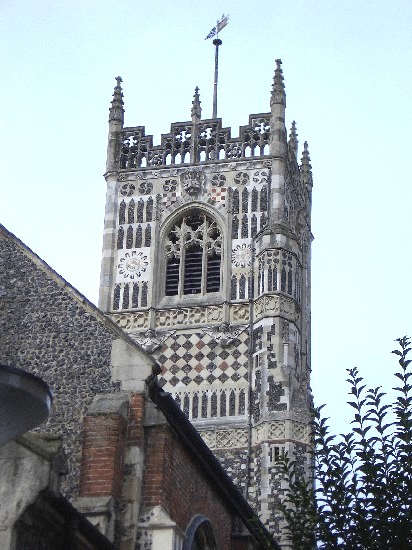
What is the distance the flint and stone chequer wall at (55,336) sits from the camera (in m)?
20.2

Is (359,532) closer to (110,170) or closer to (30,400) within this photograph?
(30,400)

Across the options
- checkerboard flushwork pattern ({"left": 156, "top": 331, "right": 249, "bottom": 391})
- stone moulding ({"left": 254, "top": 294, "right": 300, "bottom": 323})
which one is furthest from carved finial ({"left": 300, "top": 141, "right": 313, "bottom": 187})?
checkerboard flushwork pattern ({"left": 156, "top": 331, "right": 249, "bottom": 391})

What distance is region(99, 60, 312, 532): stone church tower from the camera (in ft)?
134

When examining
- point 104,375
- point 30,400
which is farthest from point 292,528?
point 104,375

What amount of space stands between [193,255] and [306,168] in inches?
307

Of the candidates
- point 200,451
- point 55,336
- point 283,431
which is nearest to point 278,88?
point 283,431

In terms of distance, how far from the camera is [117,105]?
49.3m

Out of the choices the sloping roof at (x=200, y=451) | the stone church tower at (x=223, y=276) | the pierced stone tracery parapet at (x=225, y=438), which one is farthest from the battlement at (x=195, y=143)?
the sloping roof at (x=200, y=451)

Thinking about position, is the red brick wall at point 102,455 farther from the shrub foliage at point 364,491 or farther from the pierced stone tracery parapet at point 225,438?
the pierced stone tracery parapet at point 225,438

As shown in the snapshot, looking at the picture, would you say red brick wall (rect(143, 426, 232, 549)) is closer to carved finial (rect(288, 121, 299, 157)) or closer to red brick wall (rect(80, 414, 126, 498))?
red brick wall (rect(80, 414, 126, 498))

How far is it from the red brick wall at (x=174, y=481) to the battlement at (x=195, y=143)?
82.6ft

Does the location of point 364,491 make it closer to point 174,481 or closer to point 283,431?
point 174,481

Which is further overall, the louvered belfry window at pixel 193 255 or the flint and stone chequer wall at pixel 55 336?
the louvered belfry window at pixel 193 255

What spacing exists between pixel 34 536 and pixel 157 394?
15.5 feet
